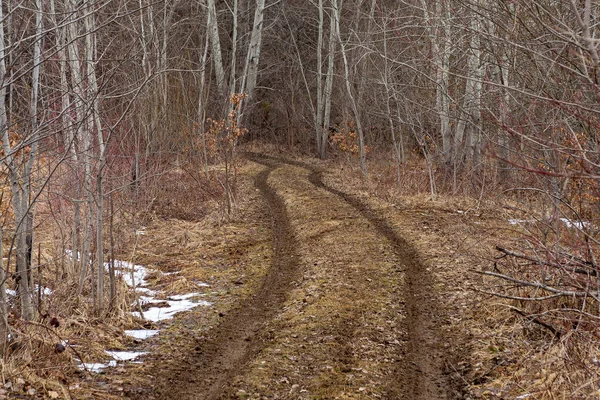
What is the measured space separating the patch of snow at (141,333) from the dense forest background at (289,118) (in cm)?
48

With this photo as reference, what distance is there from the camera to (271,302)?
897cm

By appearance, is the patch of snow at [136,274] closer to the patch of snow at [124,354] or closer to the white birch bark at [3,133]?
the patch of snow at [124,354]

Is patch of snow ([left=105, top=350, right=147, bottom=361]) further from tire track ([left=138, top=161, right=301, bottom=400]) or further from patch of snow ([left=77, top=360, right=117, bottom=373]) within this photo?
tire track ([left=138, top=161, right=301, bottom=400])

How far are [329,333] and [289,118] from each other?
24.6m

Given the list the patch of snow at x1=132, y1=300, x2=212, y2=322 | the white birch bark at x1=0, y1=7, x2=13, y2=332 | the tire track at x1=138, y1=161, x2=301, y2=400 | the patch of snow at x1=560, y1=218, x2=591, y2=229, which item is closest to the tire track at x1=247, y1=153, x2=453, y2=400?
the tire track at x1=138, y1=161, x2=301, y2=400

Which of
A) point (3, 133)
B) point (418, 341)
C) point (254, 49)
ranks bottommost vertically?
point (418, 341)

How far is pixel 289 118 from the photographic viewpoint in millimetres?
31453

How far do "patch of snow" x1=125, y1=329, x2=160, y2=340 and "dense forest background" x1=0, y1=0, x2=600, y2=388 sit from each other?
479 mm

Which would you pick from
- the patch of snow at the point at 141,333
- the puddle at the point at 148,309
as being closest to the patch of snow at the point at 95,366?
the puddle at the point at 148,309

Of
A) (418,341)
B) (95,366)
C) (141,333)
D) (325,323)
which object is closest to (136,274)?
(141,333)

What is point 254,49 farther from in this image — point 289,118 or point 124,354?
point 124,354

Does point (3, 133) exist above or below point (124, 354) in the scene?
above

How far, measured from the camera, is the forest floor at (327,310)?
612 centimetres

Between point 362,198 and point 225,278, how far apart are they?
24.0ft
